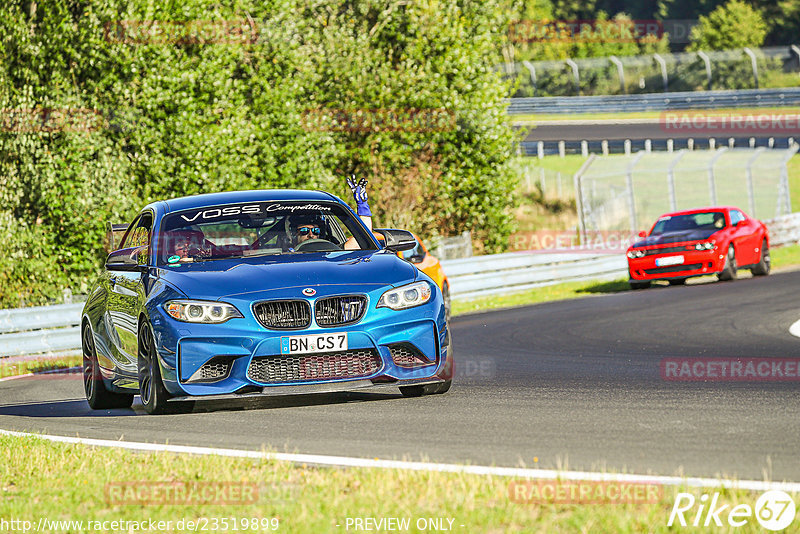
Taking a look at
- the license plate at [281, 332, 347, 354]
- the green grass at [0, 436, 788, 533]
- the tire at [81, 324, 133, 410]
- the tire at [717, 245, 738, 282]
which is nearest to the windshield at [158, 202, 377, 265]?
the license plate at [281, 332, 347, 354]

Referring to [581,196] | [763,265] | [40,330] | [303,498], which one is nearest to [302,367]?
[303,498]

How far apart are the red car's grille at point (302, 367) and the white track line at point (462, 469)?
3.42 feet

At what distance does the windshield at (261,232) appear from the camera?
9.38 metres

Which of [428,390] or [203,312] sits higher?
[203,312]

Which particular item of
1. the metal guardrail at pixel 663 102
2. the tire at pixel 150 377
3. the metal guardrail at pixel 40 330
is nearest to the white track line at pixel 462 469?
the tire at pixel 150 377

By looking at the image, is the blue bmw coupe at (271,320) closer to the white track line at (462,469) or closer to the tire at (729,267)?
the white track line at (462,469)

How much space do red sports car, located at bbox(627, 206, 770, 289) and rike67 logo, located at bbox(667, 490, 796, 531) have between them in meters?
19.2

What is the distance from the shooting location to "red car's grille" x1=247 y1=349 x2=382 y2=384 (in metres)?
8.23

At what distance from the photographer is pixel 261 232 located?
9.65 m

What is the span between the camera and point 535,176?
45625mm

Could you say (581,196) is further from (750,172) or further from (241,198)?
(241,198)

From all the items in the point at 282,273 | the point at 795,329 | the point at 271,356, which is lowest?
the point at 795,329

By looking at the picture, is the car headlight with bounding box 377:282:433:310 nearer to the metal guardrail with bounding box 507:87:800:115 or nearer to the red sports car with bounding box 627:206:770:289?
the red sports car with bounding box 627:206:770:289

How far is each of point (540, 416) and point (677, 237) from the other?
16767 mm
